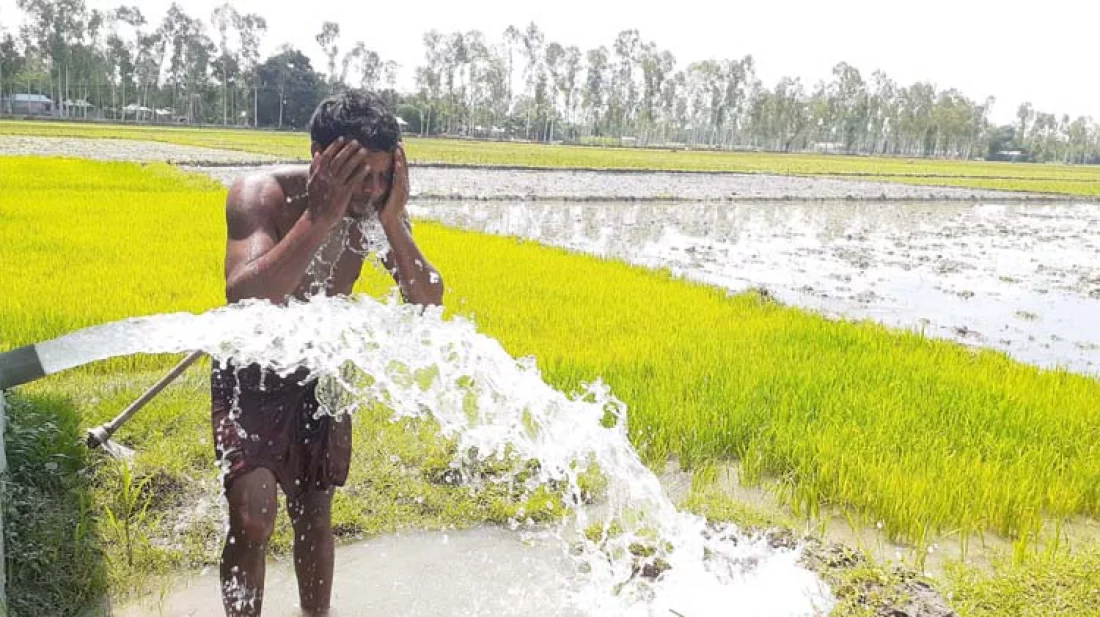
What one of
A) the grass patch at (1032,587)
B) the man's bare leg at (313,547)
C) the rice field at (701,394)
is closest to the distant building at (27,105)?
the rice field at (701,394)

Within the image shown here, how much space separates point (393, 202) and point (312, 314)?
33 centimetres

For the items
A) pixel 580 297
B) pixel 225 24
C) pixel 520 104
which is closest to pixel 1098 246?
pixel 580 297

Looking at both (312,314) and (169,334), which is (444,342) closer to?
(312,314)

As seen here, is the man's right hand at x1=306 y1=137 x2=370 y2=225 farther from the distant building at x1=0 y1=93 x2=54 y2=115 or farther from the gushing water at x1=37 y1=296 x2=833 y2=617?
the distant building at x1=0 y1=93 x2=54 y2=115

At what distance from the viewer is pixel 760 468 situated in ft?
10.8

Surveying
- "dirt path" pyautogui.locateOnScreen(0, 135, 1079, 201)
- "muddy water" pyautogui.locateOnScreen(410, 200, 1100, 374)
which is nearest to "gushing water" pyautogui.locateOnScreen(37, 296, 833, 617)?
"muddy water" pyautogui.locateOnScreen(410, 200, 1100, 374)

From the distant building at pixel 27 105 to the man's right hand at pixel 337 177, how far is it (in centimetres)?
5026

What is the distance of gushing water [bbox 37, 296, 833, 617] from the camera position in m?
1.73

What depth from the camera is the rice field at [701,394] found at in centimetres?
292

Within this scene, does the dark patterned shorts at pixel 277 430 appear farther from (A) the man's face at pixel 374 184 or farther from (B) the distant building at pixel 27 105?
(B) the distant building at pixel 27 105

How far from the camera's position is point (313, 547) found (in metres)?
2.03

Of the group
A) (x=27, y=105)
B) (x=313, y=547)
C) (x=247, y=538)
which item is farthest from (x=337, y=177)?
(x=27, y=105)

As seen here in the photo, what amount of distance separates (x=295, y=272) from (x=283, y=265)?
0.09ft

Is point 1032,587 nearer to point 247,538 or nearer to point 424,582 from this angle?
point 424,582
